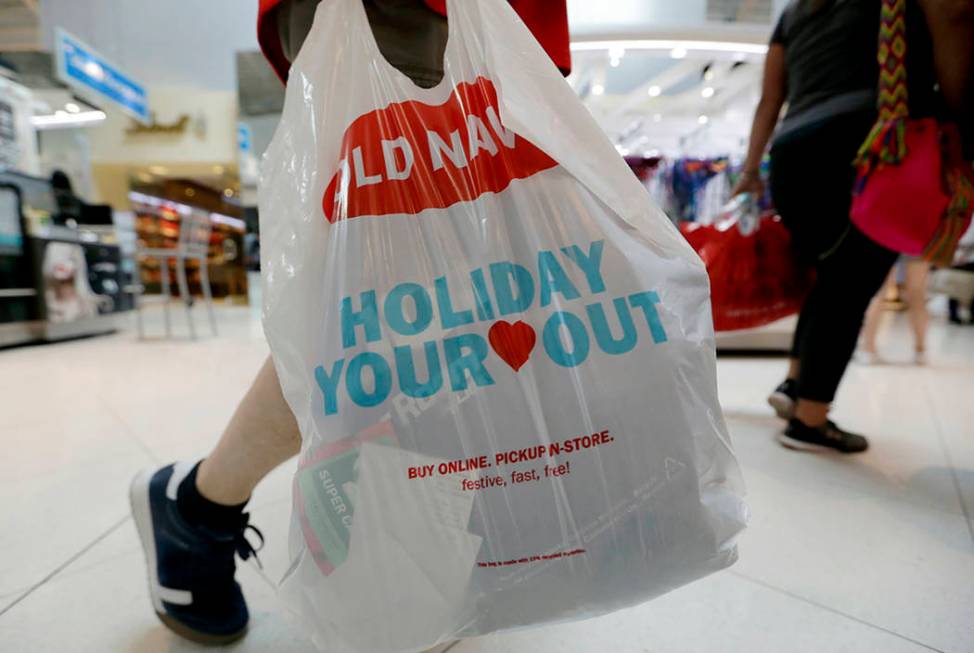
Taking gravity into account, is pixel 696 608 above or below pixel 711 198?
below

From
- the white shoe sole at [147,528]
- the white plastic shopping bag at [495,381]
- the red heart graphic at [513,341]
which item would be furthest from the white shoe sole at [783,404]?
the white shoe sole at [147,528]

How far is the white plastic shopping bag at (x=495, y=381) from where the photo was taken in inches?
13.1

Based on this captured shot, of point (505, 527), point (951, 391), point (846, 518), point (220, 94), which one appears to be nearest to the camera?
point (505, 527)

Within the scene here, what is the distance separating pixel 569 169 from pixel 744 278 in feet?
3.26

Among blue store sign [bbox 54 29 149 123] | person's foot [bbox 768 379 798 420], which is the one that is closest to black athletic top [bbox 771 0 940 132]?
person's foot [bbox 768 379 798 420]

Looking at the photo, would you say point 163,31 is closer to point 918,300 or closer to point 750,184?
point 750,184

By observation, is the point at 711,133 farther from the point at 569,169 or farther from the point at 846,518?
the point at 569,169

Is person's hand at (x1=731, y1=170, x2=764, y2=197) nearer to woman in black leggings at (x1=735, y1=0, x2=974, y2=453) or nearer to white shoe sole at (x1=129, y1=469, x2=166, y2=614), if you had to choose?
woman in black leggings at (x1=735, y1=0, x2=974, y2=453)

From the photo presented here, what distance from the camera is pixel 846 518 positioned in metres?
0.75

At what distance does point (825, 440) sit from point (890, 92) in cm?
65

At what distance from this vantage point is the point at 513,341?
0.34 meters

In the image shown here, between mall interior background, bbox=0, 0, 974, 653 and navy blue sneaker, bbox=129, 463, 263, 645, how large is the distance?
0.10ft

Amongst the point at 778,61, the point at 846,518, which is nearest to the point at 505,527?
the point at 846,518

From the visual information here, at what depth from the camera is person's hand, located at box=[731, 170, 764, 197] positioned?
120 centimetres
